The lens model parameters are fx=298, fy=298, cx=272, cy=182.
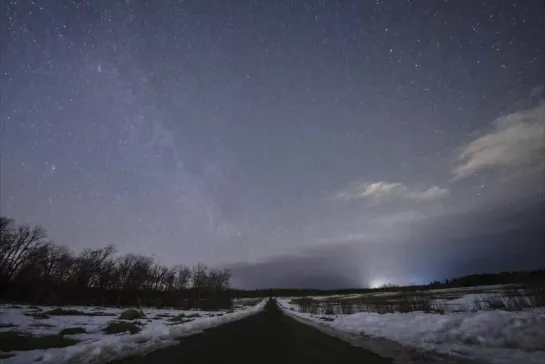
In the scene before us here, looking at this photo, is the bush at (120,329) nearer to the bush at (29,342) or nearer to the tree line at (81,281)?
the bush at (29,342)

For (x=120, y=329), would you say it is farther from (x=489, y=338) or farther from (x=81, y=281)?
(x=81, y=281)

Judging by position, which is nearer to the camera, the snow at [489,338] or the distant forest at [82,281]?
the snow at [489,338]

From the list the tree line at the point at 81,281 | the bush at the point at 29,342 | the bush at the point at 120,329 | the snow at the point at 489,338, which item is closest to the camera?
the snow at the point at 489,338

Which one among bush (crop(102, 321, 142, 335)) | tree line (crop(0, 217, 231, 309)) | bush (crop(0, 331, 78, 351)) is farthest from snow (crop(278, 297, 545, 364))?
tree line (crop(0, 217, 231, 309))

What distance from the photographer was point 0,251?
243 ft

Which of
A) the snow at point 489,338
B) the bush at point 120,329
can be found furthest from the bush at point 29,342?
the snow at point 489,338

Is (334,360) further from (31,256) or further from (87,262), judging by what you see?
(87,262)

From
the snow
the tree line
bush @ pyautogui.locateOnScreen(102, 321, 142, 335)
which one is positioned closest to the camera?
the snow

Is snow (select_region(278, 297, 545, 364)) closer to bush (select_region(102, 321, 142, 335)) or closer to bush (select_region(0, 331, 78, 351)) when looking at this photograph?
bush (select_region(0, 331, 78, 351))

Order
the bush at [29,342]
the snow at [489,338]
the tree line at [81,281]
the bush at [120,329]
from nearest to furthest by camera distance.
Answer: the snow at [489,338], the bush at [29,342], the bush at [120,329], the tree line at [81,281]

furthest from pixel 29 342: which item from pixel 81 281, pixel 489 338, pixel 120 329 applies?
pixel 81 281

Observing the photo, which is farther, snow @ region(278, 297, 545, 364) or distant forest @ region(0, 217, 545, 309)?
distant forest @ region(0, 217, 545, 309)

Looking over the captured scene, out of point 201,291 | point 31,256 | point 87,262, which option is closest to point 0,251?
point 31,256

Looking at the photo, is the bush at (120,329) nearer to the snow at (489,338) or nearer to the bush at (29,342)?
the bush at (29,342)
